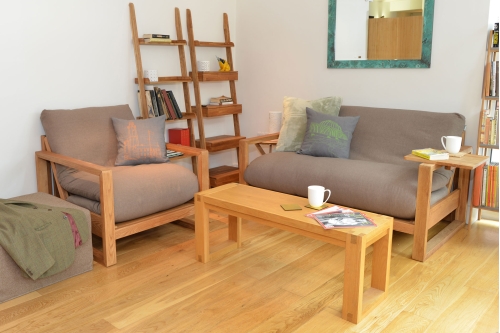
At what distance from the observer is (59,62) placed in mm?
3496

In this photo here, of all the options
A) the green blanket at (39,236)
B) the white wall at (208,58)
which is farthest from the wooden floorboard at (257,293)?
the white wall at (208,58)

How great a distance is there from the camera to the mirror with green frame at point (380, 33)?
367 cm

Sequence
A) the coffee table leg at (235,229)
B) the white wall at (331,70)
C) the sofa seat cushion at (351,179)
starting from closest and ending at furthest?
1. the sofa seat cushion at (351,179)
2. the coffee table leg at (235,229)
3. the white wall at (331,70)

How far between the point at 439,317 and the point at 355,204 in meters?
1.01

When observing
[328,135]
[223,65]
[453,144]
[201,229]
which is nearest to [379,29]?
[328,135]

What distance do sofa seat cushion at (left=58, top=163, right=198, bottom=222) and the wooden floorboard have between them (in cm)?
29

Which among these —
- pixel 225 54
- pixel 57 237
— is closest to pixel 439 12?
pixel 225 54

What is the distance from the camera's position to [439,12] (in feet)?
11.7

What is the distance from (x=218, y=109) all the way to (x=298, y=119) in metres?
0.91

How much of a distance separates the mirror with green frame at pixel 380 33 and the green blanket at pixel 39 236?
253cm

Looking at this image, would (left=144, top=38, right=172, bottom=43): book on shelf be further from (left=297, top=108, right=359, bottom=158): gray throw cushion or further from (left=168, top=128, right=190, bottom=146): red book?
(left=297, top=108, right=359, bottom=158): gray throw cushion

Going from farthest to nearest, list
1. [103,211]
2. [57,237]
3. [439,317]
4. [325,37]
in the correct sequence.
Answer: [325,37] → [103,211] → [57,237] → [439,317]

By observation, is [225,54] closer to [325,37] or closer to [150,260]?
[325,37]

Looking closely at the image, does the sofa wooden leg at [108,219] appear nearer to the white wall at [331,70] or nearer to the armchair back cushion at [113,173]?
the armchair back cushion at [113,173]
